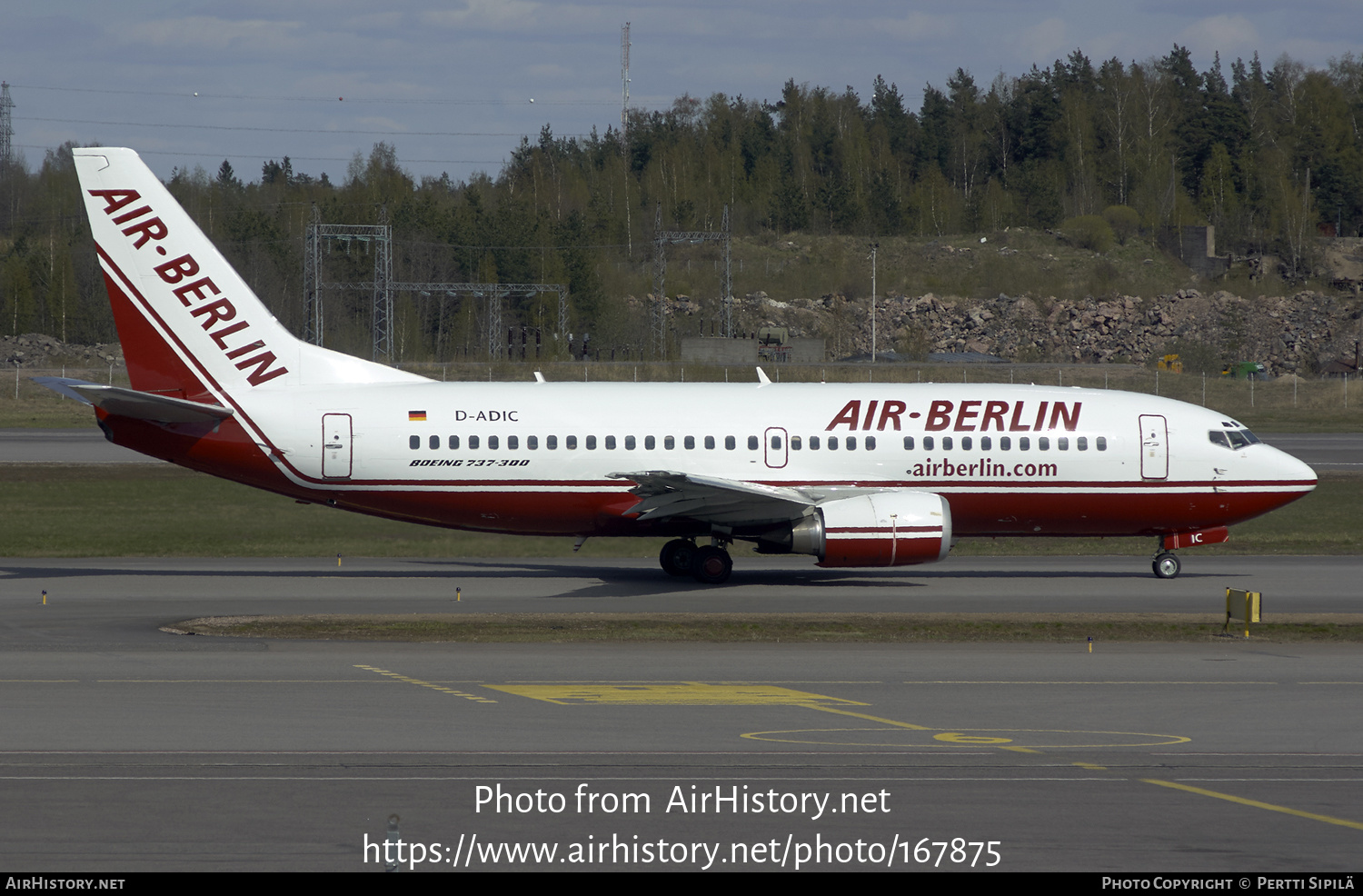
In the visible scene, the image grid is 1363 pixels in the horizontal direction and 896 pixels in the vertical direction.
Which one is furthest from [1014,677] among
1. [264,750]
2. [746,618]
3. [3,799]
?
[3,799]

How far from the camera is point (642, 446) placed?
28656 mm

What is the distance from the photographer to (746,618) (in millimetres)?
23562

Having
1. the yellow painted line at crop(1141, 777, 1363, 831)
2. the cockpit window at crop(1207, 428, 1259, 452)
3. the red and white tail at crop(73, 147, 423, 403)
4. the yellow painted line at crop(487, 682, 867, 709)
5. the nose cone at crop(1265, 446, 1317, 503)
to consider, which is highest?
the red and white tail at crop(73, 147, 423, 403)

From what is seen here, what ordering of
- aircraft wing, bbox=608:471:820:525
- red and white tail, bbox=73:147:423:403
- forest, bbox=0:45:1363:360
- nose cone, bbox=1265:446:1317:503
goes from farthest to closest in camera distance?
forest, bbox=0:45:1363:360 → nose cone, bbox=1265:446:1317:503 → red and white tail, bbox=73:147:423:403 → aircraft wing, bbox=608:471:820:525

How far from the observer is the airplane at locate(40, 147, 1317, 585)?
90.7ft

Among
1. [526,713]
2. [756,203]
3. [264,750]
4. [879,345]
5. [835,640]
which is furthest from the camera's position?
[756,203]

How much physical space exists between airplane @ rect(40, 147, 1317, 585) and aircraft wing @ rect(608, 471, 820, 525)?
2.2 inches

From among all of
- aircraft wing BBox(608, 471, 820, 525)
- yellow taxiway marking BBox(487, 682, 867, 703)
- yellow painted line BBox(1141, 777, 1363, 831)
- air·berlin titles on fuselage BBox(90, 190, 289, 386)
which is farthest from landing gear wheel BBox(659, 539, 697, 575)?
yellow painted line BBox(1141, 777, 1363, 831)

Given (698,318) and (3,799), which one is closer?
(3,799)

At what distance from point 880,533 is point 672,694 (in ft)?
33.9

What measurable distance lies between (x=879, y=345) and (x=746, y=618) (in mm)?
110349

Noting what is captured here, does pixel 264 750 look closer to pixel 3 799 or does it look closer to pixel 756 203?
pixel 3 799

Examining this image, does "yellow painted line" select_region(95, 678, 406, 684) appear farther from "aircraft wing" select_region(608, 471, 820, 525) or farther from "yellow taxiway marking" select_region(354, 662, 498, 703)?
"aircraft wing" select_region(608, 471, 820, 525)

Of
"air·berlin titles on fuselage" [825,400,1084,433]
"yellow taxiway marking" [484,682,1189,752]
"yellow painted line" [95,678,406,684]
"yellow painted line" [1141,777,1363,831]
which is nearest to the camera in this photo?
"yellow painted line" [1141,777,1363,831]
